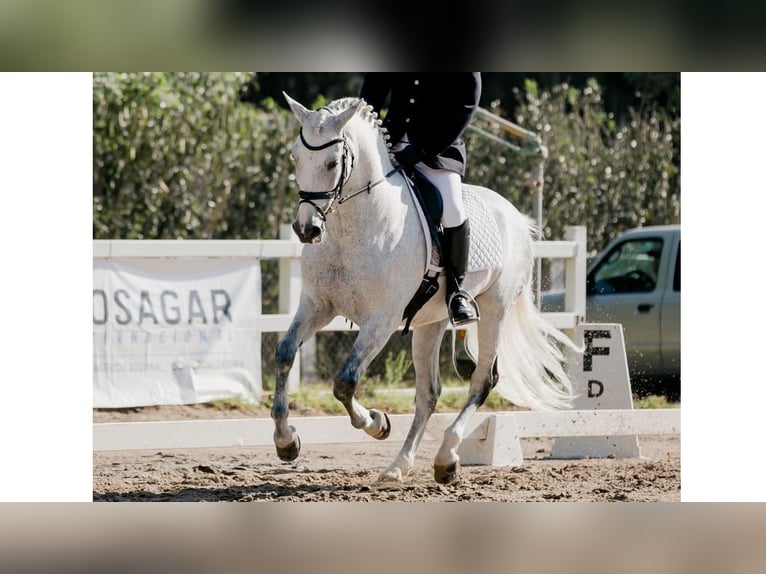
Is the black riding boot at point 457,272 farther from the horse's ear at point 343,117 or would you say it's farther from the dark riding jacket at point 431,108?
the horse's ear at point 343,117

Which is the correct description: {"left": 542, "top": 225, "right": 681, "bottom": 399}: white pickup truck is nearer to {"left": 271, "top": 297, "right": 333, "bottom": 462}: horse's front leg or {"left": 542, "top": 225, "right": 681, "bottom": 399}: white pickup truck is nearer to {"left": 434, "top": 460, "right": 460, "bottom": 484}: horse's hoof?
{"left": 434, "top": 460, "right": 460, "bottom": 484}: horse's hoof

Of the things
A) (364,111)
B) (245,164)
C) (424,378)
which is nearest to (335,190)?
(364,111)

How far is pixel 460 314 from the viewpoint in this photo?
6.43 metres

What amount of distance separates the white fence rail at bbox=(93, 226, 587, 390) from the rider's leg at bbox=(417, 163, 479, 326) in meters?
1.98

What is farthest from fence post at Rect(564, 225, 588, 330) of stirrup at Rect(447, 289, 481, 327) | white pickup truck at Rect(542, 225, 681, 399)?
stirrup at Rect(447, 289, 481, 327)

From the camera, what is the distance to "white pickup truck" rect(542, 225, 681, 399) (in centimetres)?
980

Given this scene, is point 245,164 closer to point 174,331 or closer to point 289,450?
point 174,331

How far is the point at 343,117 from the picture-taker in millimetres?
5750
